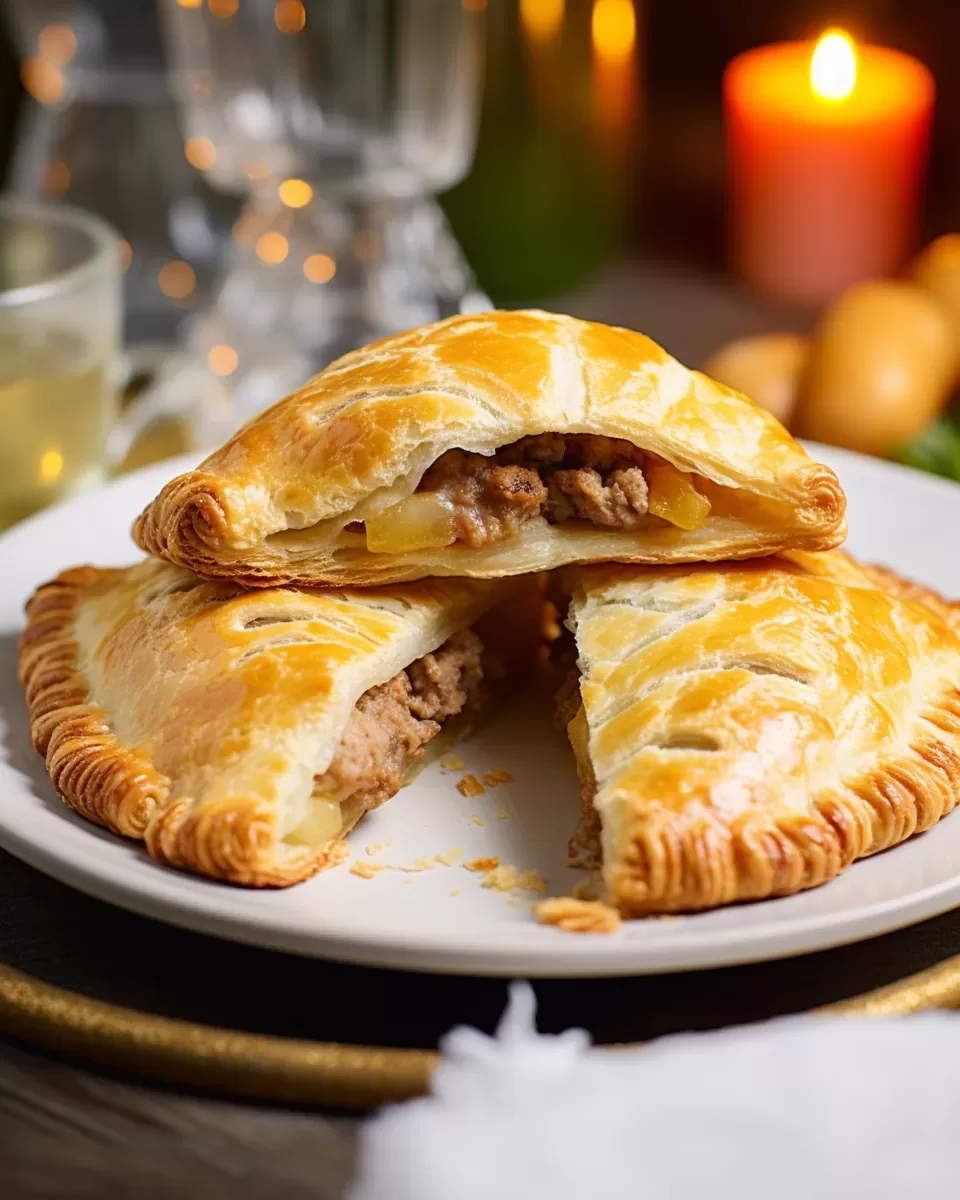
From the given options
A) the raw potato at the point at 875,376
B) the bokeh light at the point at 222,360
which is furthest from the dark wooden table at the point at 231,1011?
the bokeh light at the point at 222,360

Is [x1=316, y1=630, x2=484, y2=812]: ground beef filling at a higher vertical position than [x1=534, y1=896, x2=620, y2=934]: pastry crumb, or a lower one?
lower

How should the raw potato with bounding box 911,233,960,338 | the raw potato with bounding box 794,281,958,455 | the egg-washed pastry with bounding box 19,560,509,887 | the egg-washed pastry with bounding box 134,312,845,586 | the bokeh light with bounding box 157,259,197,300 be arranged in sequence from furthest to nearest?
the bokeh light with bounding box 157,259,197,300 → the raw potato with bounding box 911,233,960,338 → the raw potato with bounding box 794,281,958,455 → the egg-washed pastry with bounding box 134,312,845,586 → the egg-washed pastry with bounding box 19,560,509,887

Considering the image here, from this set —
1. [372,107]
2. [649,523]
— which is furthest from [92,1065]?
[372,107]

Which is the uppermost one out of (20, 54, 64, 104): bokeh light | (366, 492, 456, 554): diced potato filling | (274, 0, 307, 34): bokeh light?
(274, 0, 307, 34): bokeh light

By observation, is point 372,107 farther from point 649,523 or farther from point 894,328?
point 649,523

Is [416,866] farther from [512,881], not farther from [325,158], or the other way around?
[325,158]

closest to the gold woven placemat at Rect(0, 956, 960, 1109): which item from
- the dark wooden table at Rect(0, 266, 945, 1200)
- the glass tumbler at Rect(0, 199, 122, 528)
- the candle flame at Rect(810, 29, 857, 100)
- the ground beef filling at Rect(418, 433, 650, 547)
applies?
the dark wooden table at Rect(0, 266, 945, 1200)

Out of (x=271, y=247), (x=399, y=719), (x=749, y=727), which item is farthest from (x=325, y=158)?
(x=749, y=727)

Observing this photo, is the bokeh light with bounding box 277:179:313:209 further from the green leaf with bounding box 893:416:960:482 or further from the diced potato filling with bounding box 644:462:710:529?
the diced potato filling with bounding box 644:462:710:529

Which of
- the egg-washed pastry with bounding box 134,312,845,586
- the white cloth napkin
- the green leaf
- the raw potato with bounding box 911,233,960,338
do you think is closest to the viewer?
the white cloth napkin
